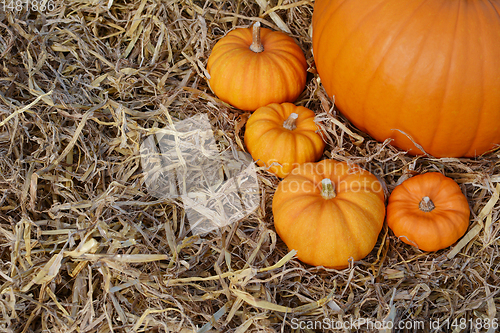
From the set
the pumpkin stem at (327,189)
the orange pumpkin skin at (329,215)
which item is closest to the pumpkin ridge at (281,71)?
the orange pumpkin skin at (329,215)

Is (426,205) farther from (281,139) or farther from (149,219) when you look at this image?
(149,219)

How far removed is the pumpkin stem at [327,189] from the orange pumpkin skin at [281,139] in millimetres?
356

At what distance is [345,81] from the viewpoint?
8.48ft

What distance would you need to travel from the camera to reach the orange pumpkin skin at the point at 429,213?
2305 millimetres

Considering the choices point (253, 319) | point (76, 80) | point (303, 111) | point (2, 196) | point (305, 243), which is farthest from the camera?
point (76, 80)

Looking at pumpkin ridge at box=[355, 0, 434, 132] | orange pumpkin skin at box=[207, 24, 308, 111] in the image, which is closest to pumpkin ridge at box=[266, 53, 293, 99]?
orange pumpkin skin at box=[207, 24, 308, 111]

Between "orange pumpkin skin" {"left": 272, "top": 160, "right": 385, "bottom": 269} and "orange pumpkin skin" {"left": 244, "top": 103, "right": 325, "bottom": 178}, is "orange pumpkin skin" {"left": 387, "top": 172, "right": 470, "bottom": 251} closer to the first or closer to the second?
"orange pumpkin skin" {"left": 272, "top": 160, "right": 385, "bottom": 269}

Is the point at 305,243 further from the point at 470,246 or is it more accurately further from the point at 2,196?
the point at 2,196

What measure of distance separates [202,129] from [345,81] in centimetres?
107

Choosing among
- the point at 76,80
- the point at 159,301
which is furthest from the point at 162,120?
the point at 159,301

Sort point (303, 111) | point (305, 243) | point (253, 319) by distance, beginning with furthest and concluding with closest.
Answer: point (303, 111)
point (305, 243)
point (253, 319)

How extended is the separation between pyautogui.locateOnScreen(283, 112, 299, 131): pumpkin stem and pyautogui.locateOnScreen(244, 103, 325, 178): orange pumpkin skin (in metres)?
0.02

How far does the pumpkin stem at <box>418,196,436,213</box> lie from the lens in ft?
7.68

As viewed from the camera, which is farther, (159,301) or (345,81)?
(345,81)
